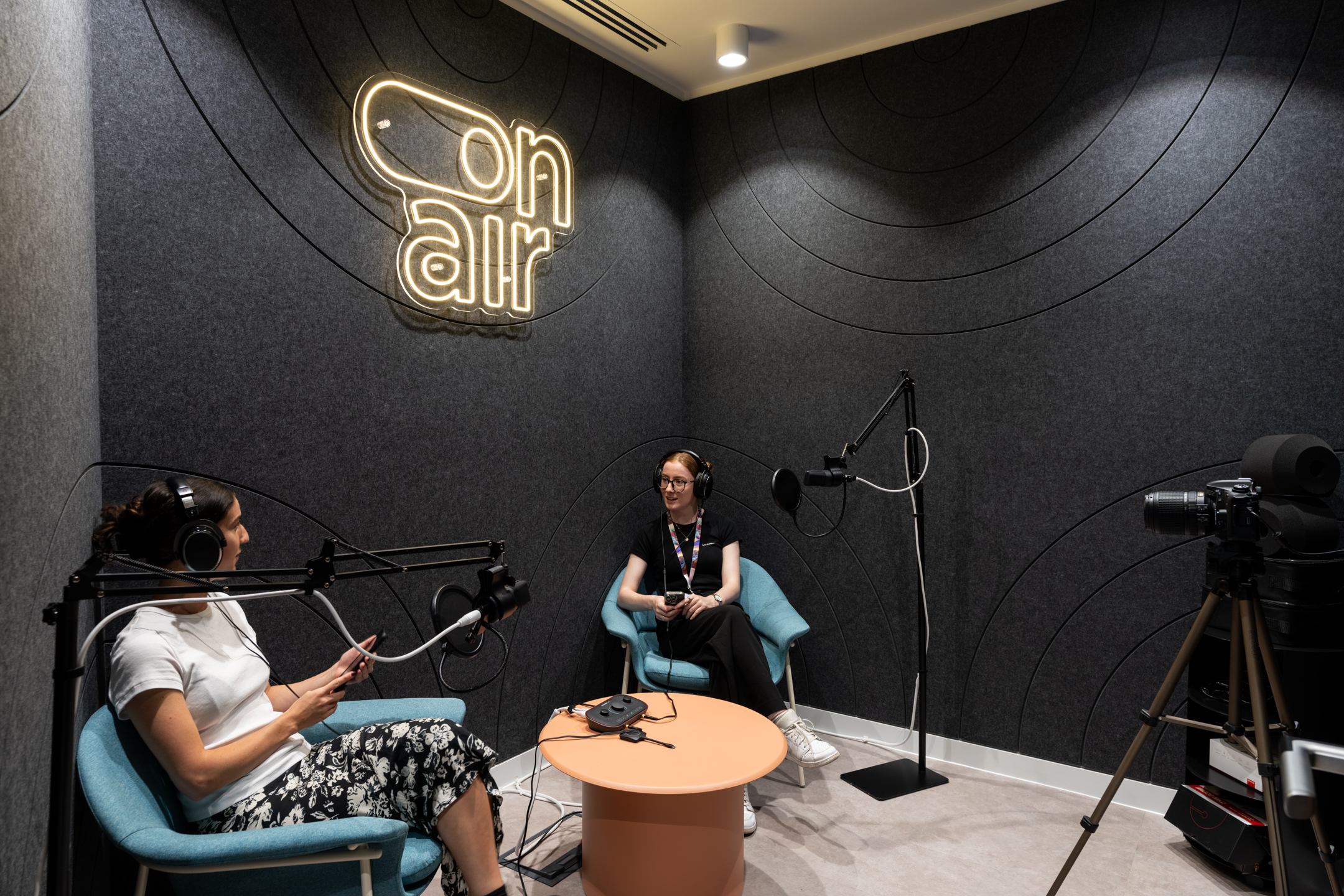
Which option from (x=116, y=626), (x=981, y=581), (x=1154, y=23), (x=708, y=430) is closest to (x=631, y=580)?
(x=708, y=430)

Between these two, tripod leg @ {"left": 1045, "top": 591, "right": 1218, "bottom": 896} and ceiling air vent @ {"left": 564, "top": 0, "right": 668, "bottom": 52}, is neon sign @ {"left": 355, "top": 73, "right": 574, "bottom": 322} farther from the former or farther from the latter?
tripod leg @ {"left": 1045, "top": 591, "right": 1218, "bottom": 896}

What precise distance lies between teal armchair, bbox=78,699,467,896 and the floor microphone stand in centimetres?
188

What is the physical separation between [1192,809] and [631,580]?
2.09m

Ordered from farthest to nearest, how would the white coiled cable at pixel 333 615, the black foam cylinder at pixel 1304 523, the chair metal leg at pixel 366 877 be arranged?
1. the black foam cylinder at pixel 1304 523
2. the chair metal leg at pixel 366 877
3. the white coiled cable at pixel 333 615

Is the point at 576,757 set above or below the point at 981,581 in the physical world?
below

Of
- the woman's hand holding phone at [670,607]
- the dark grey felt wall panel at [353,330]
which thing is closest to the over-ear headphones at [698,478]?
the dark grey felt wall panel at [353,330]

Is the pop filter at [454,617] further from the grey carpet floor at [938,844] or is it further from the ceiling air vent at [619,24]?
the ceiling air vent at [619,24]

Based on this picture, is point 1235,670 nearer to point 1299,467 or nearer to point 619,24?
point 1299,467

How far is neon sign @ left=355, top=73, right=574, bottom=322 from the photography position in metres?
Answer: 2.64

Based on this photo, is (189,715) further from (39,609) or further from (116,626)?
(116,626)

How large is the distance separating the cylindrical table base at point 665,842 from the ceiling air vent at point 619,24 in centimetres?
284

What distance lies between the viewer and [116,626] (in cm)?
193

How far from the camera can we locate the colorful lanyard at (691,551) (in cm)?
341

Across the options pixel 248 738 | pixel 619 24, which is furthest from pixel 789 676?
pixel 619 24
